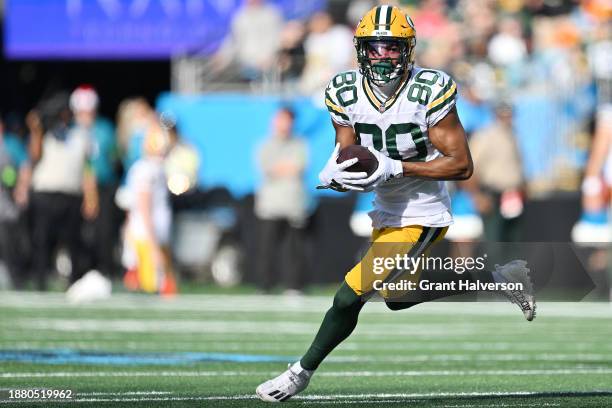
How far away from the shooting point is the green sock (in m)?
6.31

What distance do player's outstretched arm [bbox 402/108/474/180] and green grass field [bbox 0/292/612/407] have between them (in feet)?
3.17

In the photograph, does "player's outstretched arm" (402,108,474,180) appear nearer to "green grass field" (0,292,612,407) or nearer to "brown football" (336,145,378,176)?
"brown football" (336,145,378,176)

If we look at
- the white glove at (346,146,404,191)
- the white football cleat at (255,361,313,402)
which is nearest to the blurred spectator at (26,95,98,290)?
the white football cleat at (255,361,313,402)

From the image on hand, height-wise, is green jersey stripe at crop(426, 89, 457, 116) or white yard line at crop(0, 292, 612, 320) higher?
green jersey stripe at crop(426, 89, 457, 116)

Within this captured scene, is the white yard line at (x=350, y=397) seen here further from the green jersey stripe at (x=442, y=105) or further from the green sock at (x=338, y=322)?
the green jersey stripe at (x=442, y=105)

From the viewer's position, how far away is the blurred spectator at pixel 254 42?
58.5 feet

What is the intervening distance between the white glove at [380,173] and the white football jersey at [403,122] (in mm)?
285

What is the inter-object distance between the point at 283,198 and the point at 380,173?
8.50 meters

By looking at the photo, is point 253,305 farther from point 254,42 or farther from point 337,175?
point 337,175

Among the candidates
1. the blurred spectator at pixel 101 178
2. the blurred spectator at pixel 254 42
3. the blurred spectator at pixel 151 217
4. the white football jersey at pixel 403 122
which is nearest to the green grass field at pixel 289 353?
the blurred spectator at pixel 151 217

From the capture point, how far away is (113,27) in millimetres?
19641

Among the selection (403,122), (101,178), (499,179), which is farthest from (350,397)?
(101,178)

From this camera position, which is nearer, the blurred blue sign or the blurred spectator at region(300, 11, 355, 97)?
the blurred spectator at region(300, 11, 355, 97)

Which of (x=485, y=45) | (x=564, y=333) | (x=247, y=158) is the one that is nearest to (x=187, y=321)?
(x=564, y=333)
